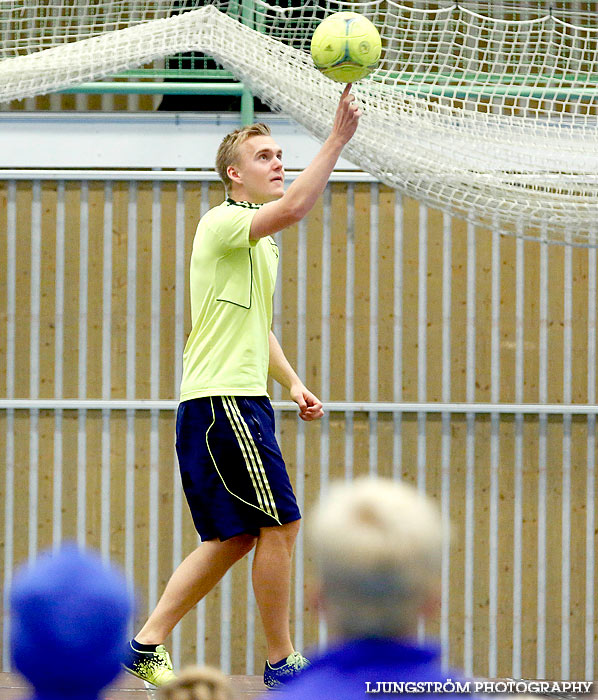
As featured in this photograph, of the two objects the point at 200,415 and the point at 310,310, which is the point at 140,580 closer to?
the point at 310,310

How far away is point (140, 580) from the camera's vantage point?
18.9ft

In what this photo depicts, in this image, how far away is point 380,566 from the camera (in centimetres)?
148

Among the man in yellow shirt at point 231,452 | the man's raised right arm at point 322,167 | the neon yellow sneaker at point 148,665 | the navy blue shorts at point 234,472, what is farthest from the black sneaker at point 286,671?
the man's raised right arm at point 322,167

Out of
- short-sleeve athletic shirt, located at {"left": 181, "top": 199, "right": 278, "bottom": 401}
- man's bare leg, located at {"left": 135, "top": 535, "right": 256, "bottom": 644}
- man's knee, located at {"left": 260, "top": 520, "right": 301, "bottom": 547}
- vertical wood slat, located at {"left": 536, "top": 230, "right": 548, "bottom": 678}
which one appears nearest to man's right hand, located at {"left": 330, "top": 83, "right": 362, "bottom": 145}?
short-sleeve athletic shirt, located at {"left": 181, "top": 199, "right": 278, "bottom": 401}

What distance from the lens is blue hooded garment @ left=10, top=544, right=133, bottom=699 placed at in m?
1.34

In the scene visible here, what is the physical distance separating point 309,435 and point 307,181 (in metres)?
2.68

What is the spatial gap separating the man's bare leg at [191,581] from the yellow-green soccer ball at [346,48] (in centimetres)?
166

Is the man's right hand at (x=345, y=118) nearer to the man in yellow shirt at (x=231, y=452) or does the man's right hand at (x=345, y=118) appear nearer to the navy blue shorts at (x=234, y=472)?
the man in yellow shirt at (x=231, y=452)

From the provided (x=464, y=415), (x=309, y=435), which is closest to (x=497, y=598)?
(x=464, y=415)

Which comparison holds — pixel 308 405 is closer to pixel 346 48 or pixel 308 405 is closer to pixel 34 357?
pixel 346 48

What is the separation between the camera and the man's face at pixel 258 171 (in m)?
3.76

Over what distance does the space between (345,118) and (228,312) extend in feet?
2.63

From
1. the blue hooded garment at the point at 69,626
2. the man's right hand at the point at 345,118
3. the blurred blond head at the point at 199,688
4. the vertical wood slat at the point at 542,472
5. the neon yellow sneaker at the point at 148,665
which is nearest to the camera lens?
the blue hooded garment at the point at 69,626

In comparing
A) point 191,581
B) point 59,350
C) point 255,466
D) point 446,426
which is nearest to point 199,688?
point 255,466
